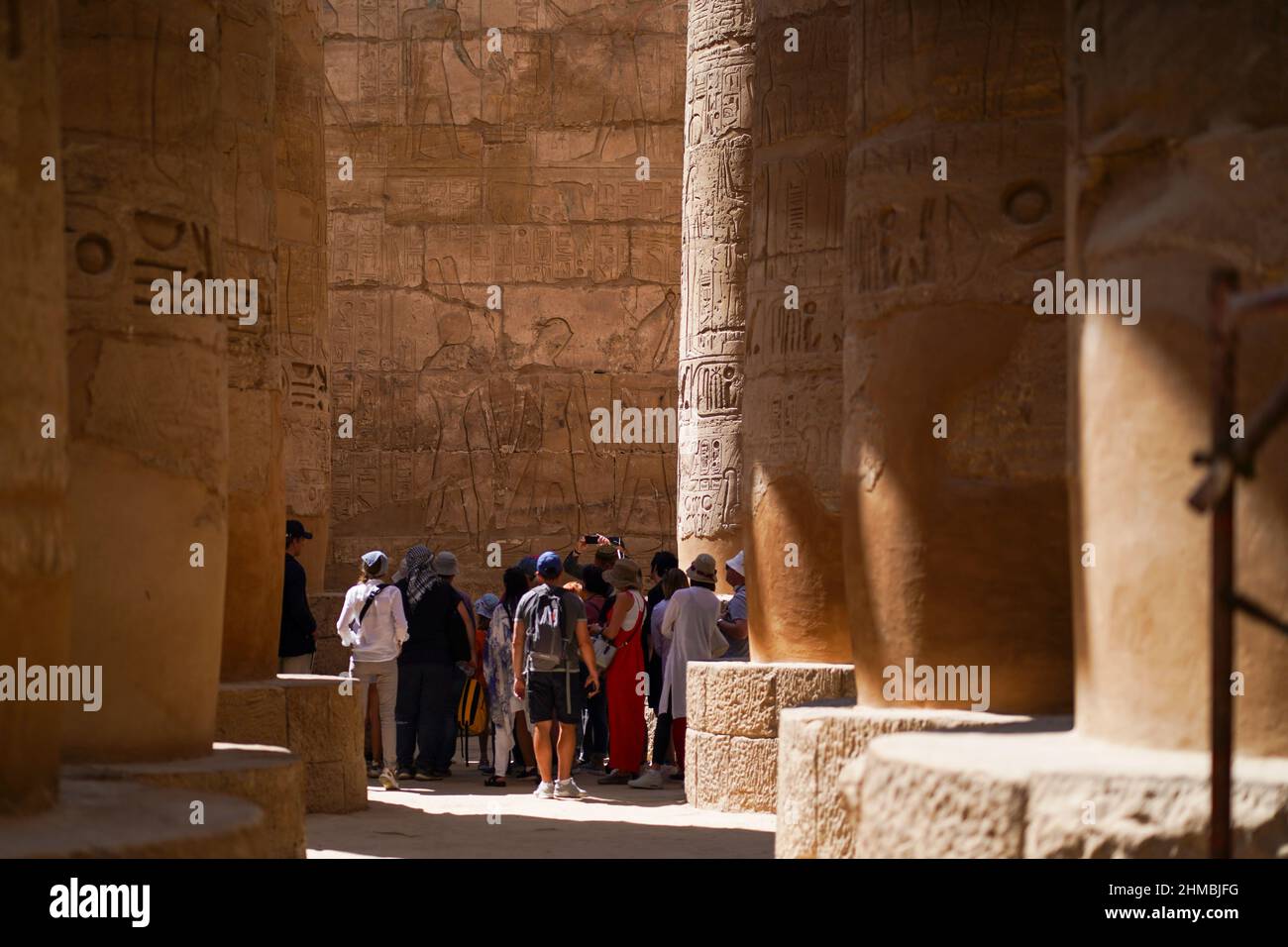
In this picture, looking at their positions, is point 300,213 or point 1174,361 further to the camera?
point 300,213

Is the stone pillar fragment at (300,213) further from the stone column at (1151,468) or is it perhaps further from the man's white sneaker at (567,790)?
the stone column at (1151,468)

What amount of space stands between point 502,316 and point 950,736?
1614 cm

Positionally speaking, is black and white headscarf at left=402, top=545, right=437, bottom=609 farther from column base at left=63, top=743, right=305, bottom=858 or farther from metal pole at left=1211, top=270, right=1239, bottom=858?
metal pole at left=1211, top=270, right=1239, bottom=858

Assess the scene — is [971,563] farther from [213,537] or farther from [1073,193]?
[213,537]

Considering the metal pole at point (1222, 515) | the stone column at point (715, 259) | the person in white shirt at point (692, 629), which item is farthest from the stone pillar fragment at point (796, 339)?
the metal pole at point (1222, 515)

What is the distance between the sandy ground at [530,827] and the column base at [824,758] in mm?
1427

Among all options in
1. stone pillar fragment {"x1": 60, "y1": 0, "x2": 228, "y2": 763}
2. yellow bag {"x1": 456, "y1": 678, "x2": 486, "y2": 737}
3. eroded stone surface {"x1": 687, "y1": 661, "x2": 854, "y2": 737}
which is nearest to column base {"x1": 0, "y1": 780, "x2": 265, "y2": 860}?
stone pillar fragment {"x1": 60, "y1": 0, "x2": 228, "y2": 763}

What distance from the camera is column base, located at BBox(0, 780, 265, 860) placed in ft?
14.7

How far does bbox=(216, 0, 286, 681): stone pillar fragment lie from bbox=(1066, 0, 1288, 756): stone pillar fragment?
544 cm

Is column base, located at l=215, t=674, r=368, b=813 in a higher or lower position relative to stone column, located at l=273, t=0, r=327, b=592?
lower

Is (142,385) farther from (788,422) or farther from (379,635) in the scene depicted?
(379,635)

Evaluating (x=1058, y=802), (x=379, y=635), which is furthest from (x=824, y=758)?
(x=379, y=635)

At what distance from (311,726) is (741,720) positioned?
2.26 m

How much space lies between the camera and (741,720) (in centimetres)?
1041
